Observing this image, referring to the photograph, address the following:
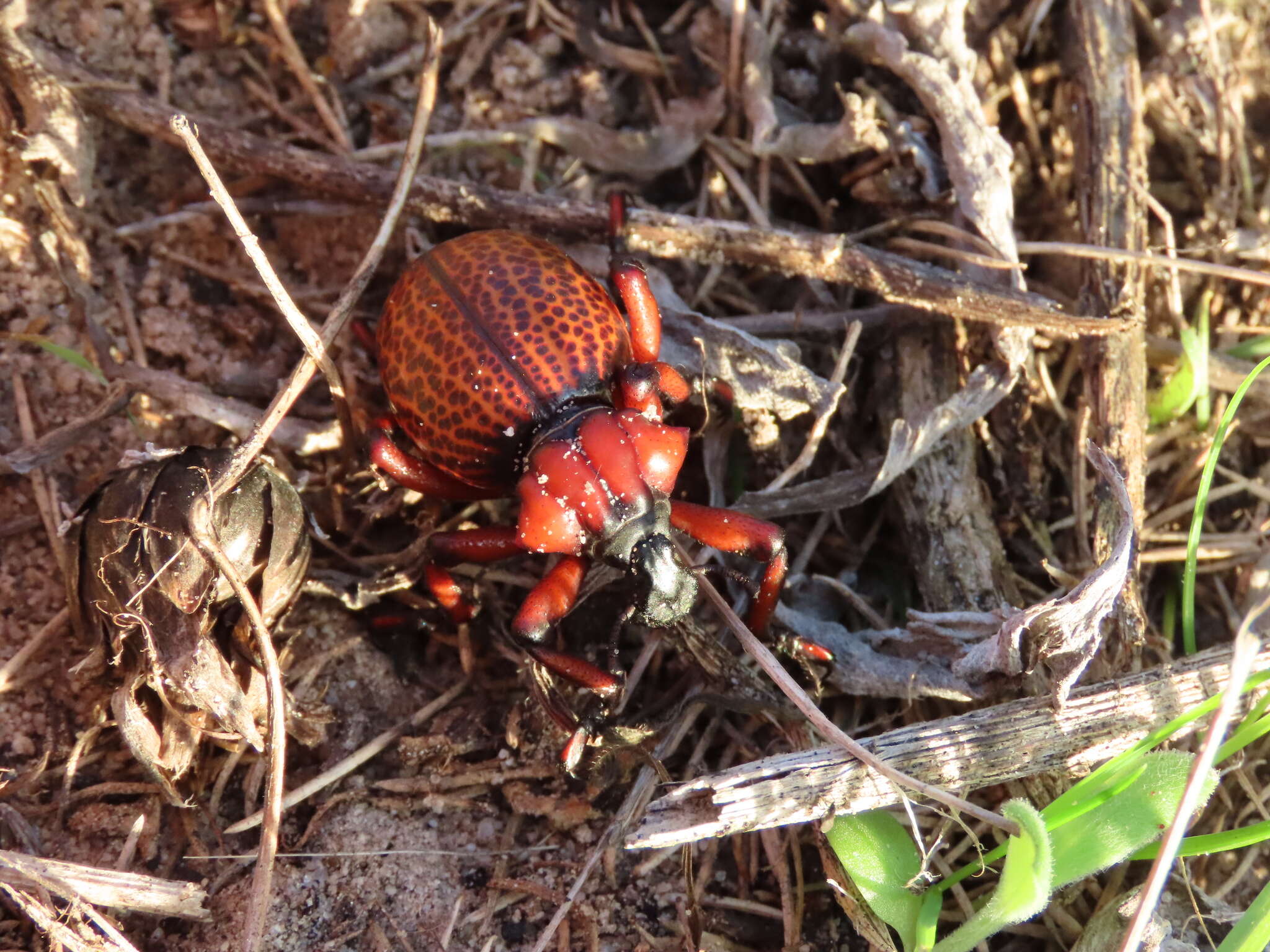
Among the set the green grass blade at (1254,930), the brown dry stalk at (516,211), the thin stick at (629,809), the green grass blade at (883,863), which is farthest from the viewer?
the brown dry stalk at (516,211)

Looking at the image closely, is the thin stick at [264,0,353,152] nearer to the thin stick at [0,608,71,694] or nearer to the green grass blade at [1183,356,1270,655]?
the thin stick at [0,608,71,694]

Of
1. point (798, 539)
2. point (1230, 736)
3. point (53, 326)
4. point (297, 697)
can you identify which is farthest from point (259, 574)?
point (1230, 736)

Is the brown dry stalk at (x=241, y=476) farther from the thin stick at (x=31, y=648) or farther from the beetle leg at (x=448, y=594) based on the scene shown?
the thin stick at (x=31, y=648)

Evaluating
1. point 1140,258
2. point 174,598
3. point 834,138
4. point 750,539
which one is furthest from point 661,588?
point 1140,258

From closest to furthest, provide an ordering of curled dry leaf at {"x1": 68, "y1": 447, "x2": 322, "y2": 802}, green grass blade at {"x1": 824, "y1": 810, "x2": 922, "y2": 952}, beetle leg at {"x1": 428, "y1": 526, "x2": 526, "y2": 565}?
green grass blade at {"x1": 824, "y1": 810, "x2": 922, "y2": 952}
curled dry leaf at {"x1": 68, "y1": 447, "x2": 322, "y2": 802}
beetle leg at {"x1": 428, "y1": 526, "x2": 526, "y2": 565}

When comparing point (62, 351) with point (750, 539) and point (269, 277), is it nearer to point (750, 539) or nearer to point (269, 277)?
point (269, 277)

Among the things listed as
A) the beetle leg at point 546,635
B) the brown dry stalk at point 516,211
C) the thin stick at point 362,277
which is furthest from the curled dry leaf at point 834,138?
the beetle leg at point 546,635

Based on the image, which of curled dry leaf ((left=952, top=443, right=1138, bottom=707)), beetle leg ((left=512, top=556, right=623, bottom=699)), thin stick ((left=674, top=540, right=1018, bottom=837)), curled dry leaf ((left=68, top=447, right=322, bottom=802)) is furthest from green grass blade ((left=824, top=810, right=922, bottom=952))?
curled dry leaf ((left=68, top=447, right=322, bottom=802))
